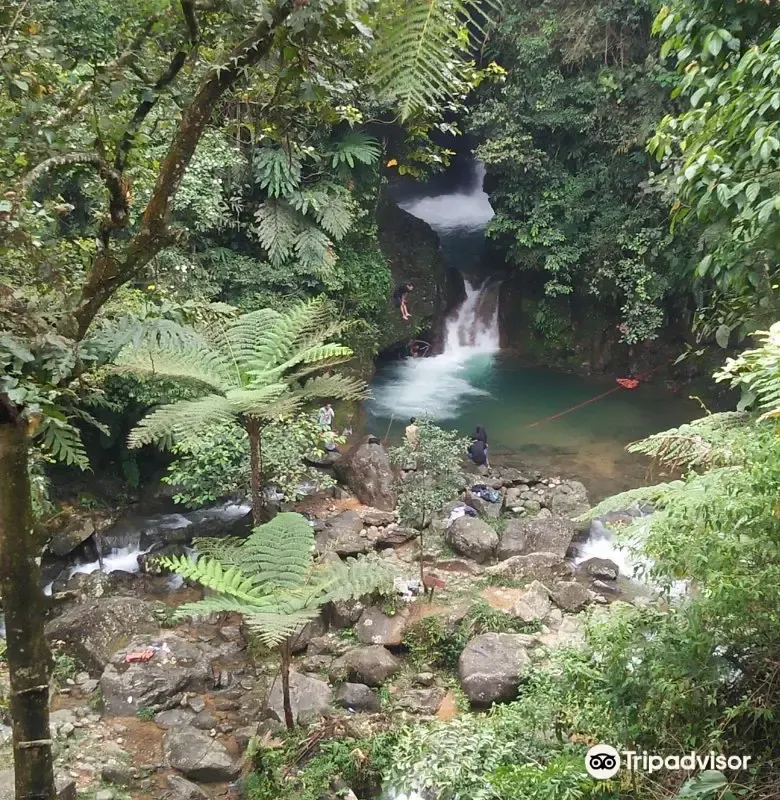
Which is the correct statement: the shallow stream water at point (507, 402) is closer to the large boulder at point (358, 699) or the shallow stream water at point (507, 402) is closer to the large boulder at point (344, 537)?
the large boulder at point (344, 537)

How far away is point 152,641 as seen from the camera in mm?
4988

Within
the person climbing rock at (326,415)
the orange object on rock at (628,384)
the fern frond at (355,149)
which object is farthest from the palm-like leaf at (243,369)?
the orange object on rock at (628,384)

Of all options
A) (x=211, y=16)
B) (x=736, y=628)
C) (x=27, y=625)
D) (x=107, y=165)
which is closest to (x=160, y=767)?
(x=27, y=625)

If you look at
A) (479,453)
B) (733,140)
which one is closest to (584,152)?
(479,453)

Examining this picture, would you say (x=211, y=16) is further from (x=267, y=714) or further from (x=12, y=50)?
(x=267, y=714)

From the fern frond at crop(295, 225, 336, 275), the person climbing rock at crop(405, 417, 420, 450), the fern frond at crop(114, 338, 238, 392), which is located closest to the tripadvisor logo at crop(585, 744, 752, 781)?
the fern frond at crop(114, 338, 238, 392)

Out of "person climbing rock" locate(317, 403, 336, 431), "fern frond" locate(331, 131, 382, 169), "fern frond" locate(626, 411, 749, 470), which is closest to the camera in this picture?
"fern frond" locate(626, 411, 749, 470)

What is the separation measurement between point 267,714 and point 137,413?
3.72m

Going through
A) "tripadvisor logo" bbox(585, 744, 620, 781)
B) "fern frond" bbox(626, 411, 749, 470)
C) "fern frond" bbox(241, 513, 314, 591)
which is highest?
"fern frond" bbox(626, 411, 749, 470)

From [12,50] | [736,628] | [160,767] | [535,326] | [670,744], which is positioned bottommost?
[160,767]

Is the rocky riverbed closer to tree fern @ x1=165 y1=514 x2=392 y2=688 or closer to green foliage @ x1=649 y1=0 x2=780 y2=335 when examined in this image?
tree fern @ x1=165 y1=514 x2=392 y2=688

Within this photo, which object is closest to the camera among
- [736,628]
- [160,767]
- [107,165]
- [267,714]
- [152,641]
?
[107,165]

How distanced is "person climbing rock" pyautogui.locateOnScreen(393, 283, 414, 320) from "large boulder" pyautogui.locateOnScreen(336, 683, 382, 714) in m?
7.59

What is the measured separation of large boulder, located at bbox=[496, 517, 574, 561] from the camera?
21.5 feet
